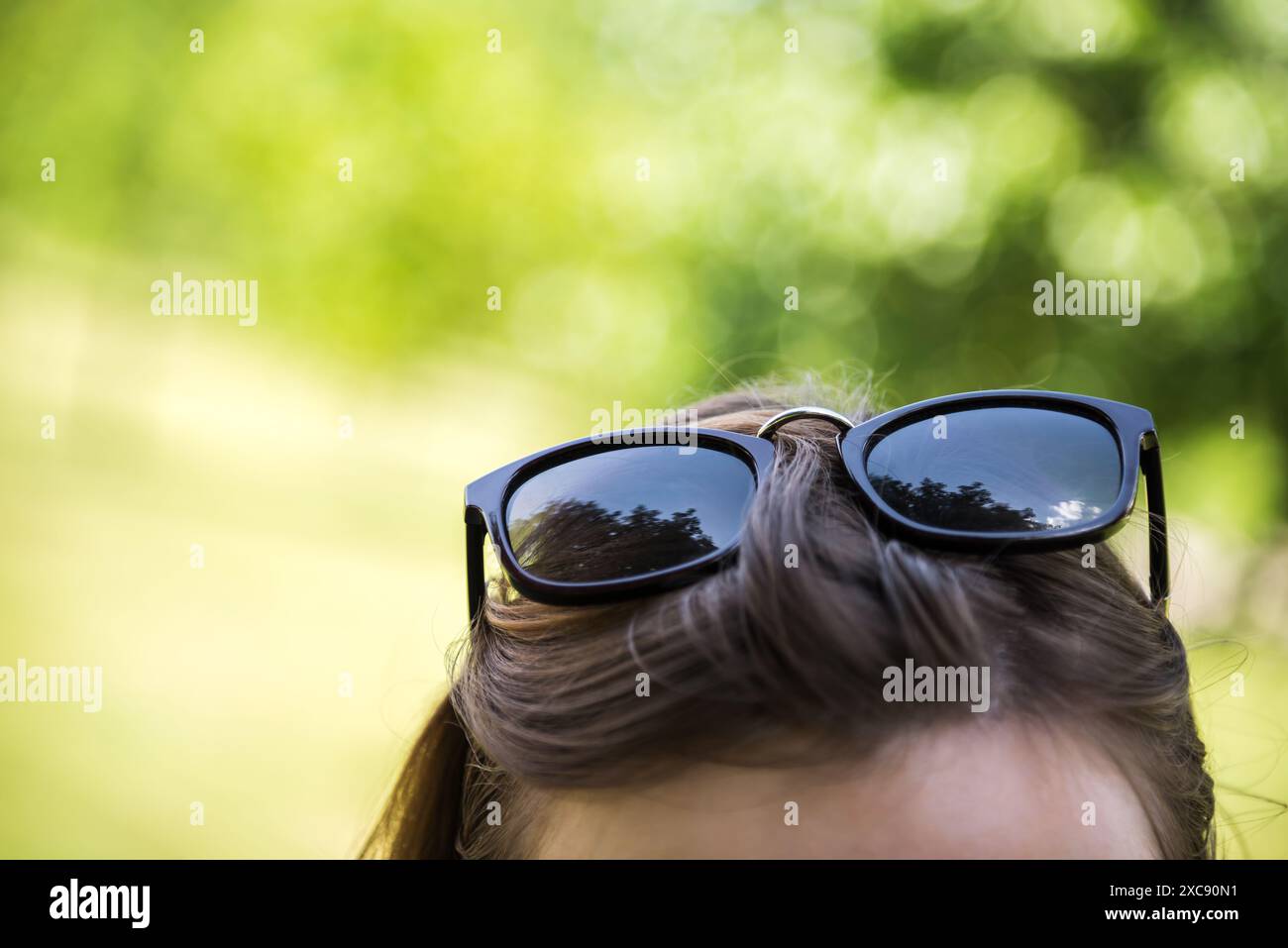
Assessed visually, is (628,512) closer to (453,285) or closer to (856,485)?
(856,485)

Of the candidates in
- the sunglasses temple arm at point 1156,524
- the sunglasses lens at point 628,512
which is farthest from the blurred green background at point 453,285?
the sunglasses lens at point 628,512

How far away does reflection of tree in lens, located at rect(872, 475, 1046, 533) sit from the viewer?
2.94 ft

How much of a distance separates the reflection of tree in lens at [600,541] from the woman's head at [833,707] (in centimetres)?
→ 4

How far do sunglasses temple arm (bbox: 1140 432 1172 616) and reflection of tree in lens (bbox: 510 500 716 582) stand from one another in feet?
1.63

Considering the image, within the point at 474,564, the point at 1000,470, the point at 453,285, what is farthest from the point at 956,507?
the point at 453,285

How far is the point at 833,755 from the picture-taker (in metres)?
0.82

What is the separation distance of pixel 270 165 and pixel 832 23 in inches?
147

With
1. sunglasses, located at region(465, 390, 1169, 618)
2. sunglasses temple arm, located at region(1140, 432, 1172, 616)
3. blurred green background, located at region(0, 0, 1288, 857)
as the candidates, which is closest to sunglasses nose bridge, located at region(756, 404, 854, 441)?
sunglasses, located at region(465, 390, 1169, 618)

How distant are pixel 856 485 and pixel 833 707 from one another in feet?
0.78

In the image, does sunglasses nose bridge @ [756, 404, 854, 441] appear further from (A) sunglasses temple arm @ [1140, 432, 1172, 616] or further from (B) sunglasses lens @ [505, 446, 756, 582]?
(A) sunglasses temple arm @ [1140, 432, 1172, 616]

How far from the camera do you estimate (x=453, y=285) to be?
664 cm

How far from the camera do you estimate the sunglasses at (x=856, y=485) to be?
0.90 metres

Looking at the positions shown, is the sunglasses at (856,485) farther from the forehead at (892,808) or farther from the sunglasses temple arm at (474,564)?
the forehead at (892,808)
